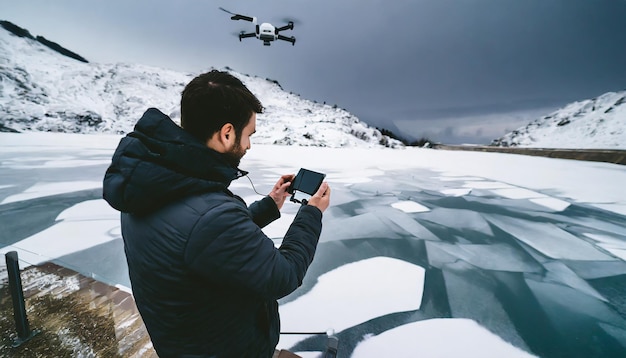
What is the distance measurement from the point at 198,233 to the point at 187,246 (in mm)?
46

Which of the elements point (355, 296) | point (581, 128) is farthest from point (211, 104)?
point (581, 128)

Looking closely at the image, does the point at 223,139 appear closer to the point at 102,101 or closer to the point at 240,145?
the point at 240,145

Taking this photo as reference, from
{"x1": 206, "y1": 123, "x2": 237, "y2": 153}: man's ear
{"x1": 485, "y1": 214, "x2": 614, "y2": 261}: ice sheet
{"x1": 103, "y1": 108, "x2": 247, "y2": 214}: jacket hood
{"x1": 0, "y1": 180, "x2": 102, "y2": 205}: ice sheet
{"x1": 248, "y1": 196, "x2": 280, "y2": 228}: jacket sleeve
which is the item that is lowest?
{"x1": 0, "y1": 180, "x2": 102, "y2": 205}: ice sheet

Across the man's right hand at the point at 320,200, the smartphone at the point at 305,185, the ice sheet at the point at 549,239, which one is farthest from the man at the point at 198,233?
the ice sheet at the point at 549,239

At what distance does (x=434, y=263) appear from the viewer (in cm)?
259

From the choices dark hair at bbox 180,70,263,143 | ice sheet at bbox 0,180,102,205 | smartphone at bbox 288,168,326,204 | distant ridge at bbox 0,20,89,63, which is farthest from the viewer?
distant ridge at bbox 0,20,89,63

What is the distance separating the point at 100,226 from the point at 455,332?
12.5 ft

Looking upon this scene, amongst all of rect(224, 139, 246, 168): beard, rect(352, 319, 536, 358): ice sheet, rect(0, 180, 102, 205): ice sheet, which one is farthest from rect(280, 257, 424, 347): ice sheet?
rect(0, 180, 102, 205): ice sheet

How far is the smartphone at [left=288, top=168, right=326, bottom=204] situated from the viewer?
136 cm

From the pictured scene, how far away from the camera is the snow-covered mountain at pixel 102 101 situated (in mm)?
23672

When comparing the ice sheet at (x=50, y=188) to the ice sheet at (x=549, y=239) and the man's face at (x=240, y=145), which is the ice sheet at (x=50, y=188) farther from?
the ice sheet at (x=549, y=239)

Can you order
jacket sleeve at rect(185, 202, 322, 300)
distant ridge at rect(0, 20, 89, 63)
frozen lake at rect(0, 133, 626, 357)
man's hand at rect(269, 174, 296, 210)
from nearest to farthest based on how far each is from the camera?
jacket sleeve at rect(185, 202, 322, 300) < man's hand at rect(269, 174, 296, 210) < frozen lake at rect(0, 133, 626, 357) < distant ridge at rect(0, 20, 89, 63)

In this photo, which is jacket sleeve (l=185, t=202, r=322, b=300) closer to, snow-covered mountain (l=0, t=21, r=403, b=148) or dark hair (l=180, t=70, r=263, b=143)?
dark hair (l=180, t=70, r=263, b=143)

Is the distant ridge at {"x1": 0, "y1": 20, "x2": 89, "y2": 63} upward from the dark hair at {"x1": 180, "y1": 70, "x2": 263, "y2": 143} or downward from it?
upward
